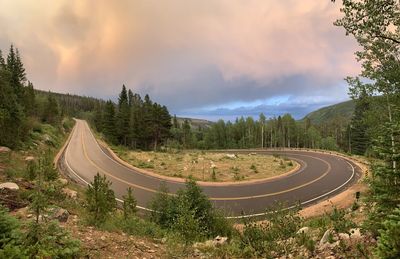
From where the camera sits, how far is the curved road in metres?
24.5

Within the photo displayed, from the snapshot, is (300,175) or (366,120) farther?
(300,175)

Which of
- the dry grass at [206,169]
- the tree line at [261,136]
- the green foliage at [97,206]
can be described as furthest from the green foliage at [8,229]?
the tree line at [261,136]

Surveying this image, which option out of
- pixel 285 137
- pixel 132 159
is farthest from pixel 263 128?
pixel 132 159

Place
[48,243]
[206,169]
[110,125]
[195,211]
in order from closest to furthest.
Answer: [48,243] < [195,211] < [206,169] < [110,125]

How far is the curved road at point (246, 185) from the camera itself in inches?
966

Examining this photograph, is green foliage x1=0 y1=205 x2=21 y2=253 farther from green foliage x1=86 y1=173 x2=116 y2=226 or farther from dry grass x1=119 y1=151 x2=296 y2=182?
dry grass x1=119 y1=151 x2=296 y2=182

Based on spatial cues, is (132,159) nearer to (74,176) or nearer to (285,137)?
(74,176)

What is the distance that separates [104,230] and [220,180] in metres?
23.7

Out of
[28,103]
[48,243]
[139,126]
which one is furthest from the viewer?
[139,126]

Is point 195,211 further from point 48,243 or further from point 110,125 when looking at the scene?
point 110,125

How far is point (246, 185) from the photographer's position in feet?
101

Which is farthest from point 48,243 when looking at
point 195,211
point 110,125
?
point 110,125

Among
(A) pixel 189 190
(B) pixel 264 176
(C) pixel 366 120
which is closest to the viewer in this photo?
(A) pixel 189 190

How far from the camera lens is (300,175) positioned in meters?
37.0
